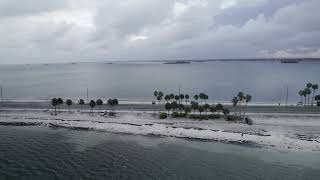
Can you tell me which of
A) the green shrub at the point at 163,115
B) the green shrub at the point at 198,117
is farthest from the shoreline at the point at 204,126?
the green shrub at the point at 198,117

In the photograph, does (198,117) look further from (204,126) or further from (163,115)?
(163,115)

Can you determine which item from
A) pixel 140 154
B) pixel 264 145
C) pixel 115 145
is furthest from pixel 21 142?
pixel 264 145

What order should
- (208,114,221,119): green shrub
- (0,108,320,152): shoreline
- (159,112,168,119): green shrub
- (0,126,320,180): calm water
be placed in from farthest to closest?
(159,112,168,119): green shrub, (208,114,221,119): green shrub, (0,108,320,152): shoreline, (0,126,320,180): calm water

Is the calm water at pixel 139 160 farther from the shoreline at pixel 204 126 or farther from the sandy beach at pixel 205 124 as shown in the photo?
the sandy beach at pixel 205 124

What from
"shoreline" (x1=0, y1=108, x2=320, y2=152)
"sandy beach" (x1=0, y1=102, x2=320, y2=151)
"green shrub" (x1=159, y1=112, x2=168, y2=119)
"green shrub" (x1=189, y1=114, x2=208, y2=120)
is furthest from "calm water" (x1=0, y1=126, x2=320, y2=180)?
"green shrub" (x1=189, y1=114, x2=208, y2=120)

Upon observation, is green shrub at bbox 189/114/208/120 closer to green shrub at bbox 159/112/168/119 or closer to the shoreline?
the shoreline

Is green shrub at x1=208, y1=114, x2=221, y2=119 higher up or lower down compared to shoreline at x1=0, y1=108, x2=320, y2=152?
higher up

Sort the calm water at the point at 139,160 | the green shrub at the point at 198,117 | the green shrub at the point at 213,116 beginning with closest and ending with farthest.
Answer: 1. the calm water at the point at 139,160
2. the green shrub at the point at 198,117
3. the green shrub at the point at 213,116

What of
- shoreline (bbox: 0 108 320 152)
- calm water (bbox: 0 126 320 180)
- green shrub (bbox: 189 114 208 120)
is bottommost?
calm water (bbox: 0 126 320 180)
